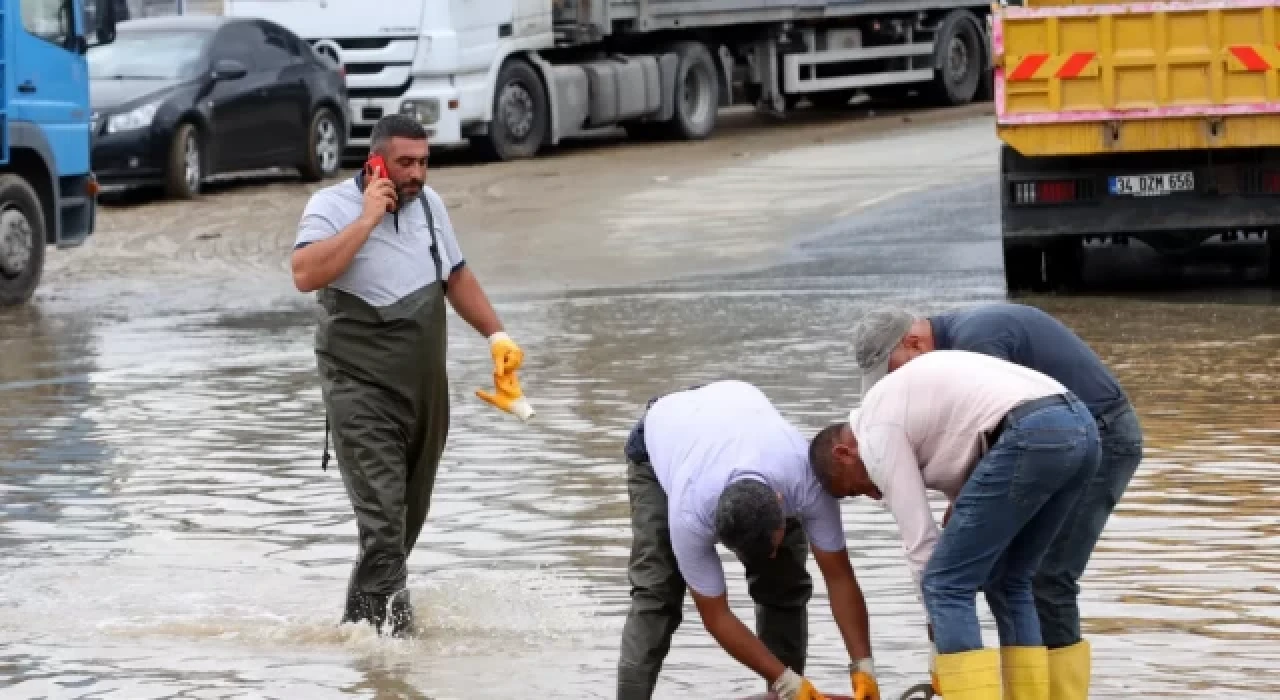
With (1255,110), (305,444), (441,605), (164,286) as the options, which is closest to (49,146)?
(164,286)

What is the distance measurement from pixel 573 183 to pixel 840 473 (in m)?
18.0

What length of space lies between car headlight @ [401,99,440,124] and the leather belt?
1965 centimetres

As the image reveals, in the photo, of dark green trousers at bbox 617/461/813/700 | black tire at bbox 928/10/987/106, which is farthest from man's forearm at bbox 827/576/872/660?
black tire at bbox 928/10/987/106

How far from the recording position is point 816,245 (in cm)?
1920

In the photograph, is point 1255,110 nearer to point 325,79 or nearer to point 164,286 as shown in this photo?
point 164,286

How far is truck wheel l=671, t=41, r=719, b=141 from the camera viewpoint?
96.5ft

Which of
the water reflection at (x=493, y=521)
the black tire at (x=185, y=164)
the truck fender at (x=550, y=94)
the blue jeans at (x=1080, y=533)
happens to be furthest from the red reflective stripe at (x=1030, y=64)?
the truck fender at (x=550, y=94)

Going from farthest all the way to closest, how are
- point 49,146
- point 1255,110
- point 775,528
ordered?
point 49,146
point 1255,110
point 775,528

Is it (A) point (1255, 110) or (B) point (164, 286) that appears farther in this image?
(B) point (164, 286)

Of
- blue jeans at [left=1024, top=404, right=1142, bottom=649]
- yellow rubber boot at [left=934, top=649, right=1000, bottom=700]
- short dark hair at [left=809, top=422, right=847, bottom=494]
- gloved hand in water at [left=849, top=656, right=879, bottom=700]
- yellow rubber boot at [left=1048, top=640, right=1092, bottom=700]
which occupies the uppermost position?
short dark hair at [left=809, top=422, right=847, bottom=494]

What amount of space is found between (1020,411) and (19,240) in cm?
1248

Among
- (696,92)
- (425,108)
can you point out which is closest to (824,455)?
(425,108)

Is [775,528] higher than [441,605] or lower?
higher

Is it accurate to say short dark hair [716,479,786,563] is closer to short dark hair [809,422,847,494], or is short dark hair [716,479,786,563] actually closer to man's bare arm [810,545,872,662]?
short dark hair [809,422,847,494]
